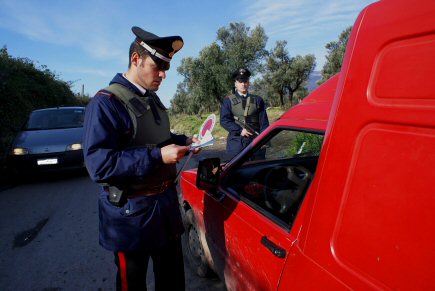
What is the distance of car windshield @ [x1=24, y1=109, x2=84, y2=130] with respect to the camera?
7.31 meters

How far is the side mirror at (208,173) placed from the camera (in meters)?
2.13

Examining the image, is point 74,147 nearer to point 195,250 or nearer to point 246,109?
point 246,109

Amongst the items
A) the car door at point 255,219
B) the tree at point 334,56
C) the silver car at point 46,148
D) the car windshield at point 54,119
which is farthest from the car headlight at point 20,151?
the tree at point 334,56

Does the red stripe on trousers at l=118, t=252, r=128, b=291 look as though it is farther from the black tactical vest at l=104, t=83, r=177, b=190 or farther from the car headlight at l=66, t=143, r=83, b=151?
the car headlight at l=66, t=143, r=83, b=151

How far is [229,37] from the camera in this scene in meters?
33.8

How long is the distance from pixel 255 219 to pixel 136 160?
2.47 ft

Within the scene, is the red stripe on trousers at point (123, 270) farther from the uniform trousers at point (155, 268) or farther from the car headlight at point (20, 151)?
the car headlight at point (20, 151)

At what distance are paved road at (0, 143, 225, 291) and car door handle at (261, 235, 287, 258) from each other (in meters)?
1.33

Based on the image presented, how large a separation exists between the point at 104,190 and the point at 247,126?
2746 mm

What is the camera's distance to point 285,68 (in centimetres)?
3641

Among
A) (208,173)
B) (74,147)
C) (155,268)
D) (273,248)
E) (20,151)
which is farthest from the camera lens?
(74,147)

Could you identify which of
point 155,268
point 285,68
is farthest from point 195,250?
point 285,68

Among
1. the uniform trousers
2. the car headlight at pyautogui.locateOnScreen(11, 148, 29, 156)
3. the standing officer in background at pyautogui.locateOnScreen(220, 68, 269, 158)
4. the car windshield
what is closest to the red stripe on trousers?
the uniform trousers

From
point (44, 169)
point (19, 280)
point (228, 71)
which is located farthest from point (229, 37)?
point (19, 280)
